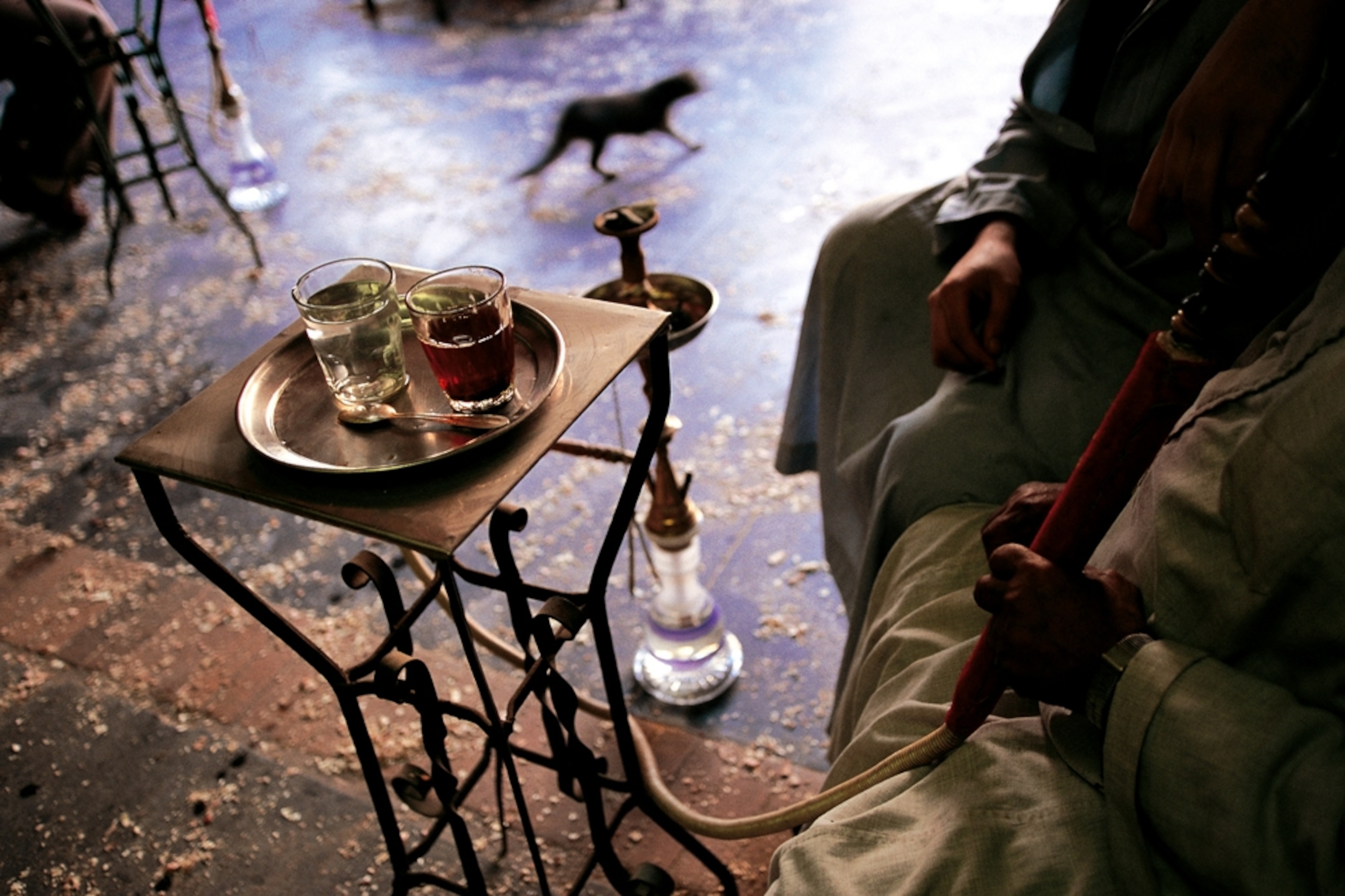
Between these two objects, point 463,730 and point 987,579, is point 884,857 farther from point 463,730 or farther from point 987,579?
point 463,730

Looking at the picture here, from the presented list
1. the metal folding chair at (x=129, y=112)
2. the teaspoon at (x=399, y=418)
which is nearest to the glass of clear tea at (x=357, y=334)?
the teaspoon at (x=399, y=418)

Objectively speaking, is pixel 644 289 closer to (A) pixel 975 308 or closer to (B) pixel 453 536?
(A) pixel 975 308

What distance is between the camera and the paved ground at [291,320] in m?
1.50

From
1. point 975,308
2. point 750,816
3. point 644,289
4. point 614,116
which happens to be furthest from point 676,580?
point 614,116

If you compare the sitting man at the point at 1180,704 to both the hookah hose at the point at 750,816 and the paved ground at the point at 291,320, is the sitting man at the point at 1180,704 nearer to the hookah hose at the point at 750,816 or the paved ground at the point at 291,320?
the hookah hose at the point at 750,816

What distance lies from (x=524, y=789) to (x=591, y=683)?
0.23m

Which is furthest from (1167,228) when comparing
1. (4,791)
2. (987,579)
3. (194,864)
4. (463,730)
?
(4,791)

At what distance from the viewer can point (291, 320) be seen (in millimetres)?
2711

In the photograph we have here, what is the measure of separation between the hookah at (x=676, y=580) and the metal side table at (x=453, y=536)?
0.29m

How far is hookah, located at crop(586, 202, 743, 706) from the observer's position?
1.29 meters

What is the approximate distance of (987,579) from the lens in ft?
2.74

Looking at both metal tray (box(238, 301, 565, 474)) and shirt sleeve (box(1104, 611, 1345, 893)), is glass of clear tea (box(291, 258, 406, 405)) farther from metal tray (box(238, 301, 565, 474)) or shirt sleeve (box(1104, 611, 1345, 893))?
shirt sleeve (box(1104, 611, 1345, 893))

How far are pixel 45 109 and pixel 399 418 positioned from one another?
2.97m

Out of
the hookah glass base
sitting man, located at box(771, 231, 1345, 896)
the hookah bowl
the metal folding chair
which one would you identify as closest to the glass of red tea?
the hookah bowl
